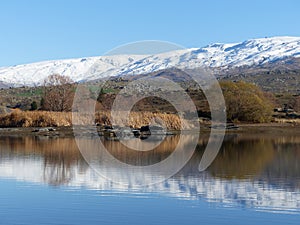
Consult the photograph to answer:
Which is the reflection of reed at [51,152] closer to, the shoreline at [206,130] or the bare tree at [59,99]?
the shoreline at [206,130]

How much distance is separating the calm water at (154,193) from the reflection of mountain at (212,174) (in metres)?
0.03

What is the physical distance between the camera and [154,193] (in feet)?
59.9

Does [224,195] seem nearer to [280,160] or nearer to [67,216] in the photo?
[67,216]

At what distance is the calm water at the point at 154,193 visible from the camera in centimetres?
1496

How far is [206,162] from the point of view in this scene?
26797 millimetres

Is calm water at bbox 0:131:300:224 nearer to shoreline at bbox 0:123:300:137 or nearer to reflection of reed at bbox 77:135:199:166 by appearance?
reflection of reed at bbox 77:135:199:166

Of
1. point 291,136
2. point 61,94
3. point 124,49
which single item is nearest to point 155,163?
point 124,49

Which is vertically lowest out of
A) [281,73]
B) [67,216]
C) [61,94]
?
A: [67,216]

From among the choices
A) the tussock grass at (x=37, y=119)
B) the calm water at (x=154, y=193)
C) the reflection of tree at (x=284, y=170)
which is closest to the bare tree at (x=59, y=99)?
the tussock grass at (x=37, y=119)

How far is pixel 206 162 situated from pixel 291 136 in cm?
2116

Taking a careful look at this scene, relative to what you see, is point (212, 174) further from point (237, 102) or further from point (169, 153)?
point (237, 102)

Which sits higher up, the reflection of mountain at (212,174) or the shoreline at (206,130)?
the shoreline at (206,130)

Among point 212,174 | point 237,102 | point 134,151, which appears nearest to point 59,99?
point 237,102

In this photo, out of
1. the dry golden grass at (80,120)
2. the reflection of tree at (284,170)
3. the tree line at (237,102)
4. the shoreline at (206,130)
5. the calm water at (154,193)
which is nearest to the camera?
the calm water at (154,193)
